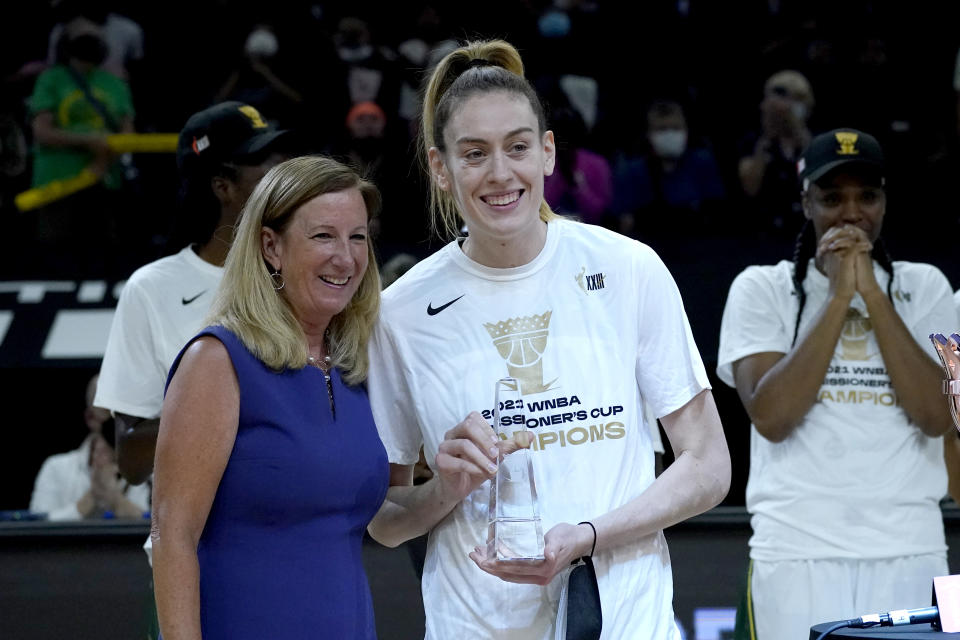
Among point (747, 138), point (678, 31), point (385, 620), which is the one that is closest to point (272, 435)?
point (385, 620)

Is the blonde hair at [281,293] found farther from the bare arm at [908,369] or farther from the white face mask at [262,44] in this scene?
the white face mask at [262,44]

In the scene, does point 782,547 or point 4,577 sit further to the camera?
point 4,577

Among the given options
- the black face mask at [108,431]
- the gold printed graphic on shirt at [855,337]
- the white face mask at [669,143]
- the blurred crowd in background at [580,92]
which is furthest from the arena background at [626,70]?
the gold printed graphic on shirt at [855,337]

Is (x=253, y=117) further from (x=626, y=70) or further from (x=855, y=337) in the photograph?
(x=626, y=70)

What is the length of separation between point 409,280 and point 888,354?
4.94 ft

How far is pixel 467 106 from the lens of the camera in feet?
8.34

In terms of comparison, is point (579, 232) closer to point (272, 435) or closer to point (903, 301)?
point (272, 435)

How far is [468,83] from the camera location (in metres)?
2.57

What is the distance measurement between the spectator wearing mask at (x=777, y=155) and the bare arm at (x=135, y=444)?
3.66m

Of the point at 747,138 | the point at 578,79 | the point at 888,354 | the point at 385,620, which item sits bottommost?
the point at 385,620

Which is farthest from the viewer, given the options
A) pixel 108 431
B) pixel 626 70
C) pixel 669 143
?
pixel 626 70

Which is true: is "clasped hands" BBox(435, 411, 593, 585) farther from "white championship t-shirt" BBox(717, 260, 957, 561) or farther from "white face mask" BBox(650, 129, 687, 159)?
"white face mask" BBox(650, 129, 687, 159)

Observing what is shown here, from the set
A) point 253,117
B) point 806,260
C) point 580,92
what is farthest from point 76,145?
point 806,260

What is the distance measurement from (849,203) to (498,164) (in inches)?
63.5
